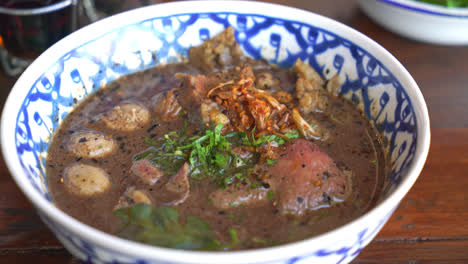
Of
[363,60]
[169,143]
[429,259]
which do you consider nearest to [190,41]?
[169,143]

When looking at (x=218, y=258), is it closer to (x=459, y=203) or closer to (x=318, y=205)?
(x=318, y=205)

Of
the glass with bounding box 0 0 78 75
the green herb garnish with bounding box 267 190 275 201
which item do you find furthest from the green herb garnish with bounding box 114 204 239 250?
the glass with bounding box 0 0 78 75

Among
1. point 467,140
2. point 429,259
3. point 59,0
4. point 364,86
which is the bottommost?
point 429,259

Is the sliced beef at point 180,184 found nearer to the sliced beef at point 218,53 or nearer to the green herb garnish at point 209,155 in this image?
the green herb garnish at point 209,155

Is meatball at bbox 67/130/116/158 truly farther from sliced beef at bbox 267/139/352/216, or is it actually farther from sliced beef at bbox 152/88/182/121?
sliced beef at bbox 267/139/352/216

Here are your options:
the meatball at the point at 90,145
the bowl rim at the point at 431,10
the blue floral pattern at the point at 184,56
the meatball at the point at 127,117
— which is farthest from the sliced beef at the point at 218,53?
the bowl rim at the point at 431,10

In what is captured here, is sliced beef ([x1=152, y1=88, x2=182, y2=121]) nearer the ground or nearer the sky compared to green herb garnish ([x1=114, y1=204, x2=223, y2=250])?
nearer the sky

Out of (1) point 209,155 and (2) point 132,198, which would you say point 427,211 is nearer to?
(1) point 209,155
